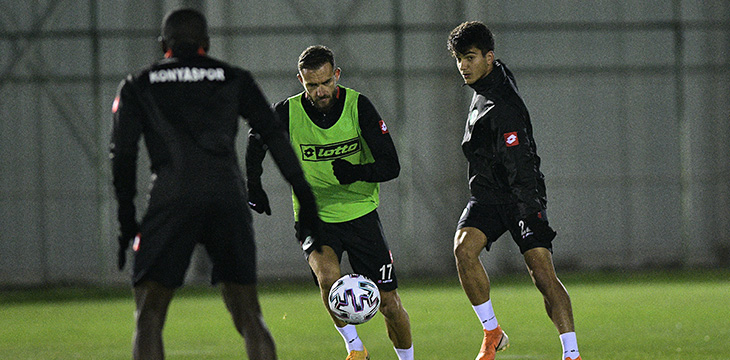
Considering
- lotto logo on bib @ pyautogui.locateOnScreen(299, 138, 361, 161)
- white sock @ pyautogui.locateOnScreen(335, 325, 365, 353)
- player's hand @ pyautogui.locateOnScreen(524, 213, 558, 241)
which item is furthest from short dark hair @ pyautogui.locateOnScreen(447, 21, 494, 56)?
white sock @ pyautogui.locateOnScreen(335, 325, 365, 353)

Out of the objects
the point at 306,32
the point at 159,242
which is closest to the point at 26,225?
the point at 306,32

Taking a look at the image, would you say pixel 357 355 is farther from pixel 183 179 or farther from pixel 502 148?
pixel 183 179

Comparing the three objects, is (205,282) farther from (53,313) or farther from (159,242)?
(159,242)

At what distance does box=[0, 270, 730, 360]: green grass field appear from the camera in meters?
8.63

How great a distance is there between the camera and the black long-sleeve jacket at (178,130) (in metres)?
4.46

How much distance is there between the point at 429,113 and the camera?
70.4 feet

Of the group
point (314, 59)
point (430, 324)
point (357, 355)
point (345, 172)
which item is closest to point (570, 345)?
point (357, 355)

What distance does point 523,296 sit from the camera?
1542cm

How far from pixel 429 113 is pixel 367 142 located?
48.8 ft

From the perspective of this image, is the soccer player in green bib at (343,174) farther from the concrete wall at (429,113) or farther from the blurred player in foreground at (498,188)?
the concrete wall at (429,113)

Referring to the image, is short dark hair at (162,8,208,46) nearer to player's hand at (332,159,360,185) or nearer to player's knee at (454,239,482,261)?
player's hand at (332,159,360,185)

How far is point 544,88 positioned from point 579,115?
967mm

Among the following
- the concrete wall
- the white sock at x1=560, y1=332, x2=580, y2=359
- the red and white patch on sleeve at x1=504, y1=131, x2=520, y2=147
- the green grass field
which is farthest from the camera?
the concrete wall

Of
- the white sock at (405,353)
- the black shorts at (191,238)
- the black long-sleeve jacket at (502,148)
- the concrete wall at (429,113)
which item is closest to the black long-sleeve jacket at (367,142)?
the black long-sleeve jacket at (502,148)
